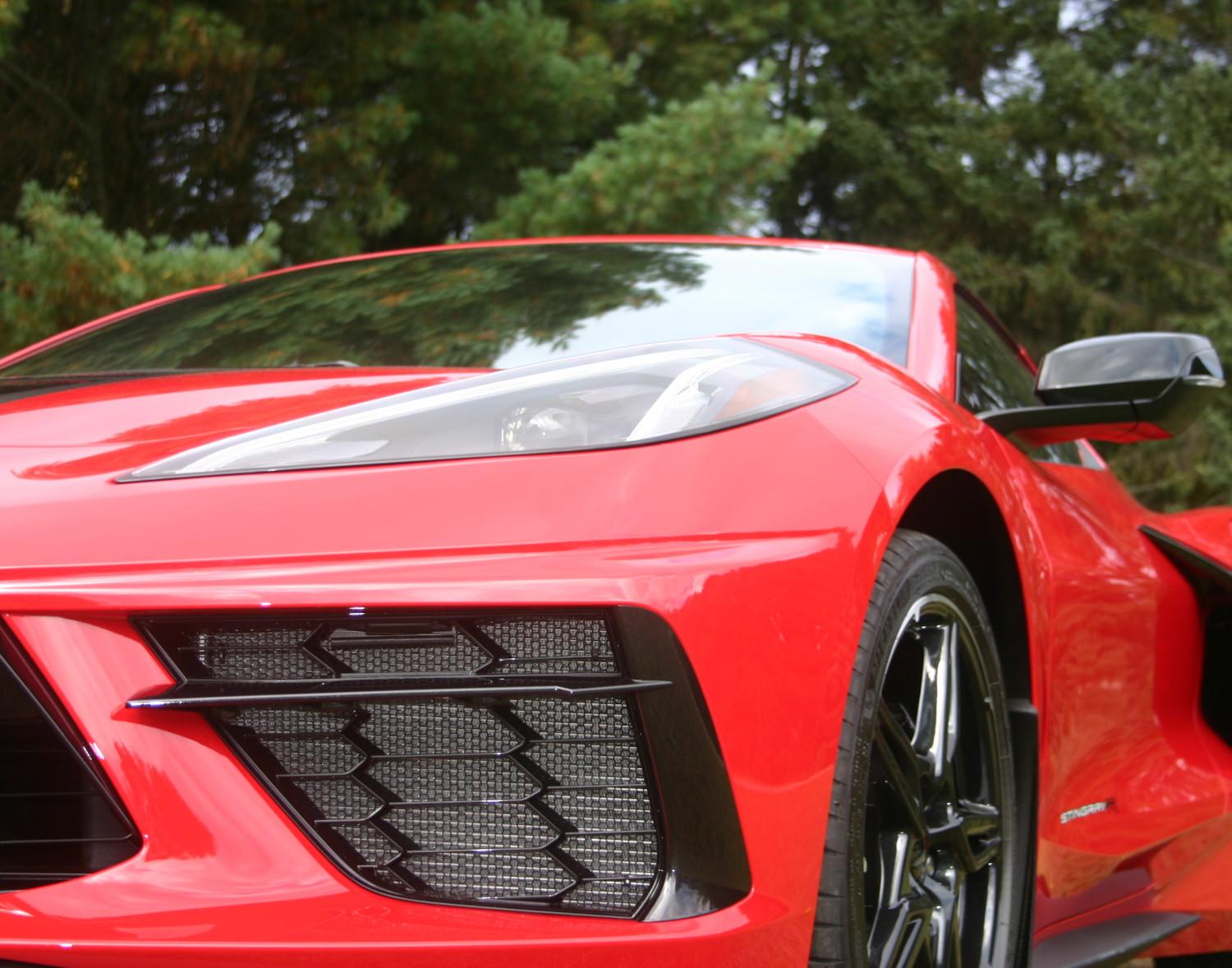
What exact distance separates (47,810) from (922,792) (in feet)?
3.37

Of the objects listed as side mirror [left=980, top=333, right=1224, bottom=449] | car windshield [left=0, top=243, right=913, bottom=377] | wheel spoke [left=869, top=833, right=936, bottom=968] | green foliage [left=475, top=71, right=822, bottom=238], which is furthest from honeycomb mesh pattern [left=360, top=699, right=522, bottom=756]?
green foliage [left=475, top=71, right=822, bottom=238]

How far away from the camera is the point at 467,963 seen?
3.59 feet

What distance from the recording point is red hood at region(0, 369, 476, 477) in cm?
127

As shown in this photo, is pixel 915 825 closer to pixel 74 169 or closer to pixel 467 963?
pixel 467 963

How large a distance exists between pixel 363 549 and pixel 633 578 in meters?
0.24

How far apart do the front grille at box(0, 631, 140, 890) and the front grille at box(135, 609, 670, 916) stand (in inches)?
4.7

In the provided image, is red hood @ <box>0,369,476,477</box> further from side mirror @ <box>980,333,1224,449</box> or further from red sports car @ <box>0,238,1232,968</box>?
side mirror @ <box>980,333,1224,449</box>

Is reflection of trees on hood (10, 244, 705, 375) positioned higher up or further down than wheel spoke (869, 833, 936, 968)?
higher up

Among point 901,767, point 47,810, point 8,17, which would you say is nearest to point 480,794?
point 47,810

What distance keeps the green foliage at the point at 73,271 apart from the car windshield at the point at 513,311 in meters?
3.90

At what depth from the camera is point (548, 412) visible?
4.45 ft

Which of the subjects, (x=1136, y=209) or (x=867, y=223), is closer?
(x=1136, y=209)

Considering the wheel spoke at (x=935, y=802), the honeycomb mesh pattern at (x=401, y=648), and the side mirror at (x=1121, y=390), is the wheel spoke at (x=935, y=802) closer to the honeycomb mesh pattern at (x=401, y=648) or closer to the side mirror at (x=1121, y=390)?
the honeycomb mesh pattern at (x=401, y=648)

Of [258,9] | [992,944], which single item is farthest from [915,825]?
[258,9]
